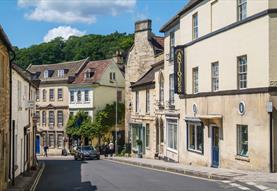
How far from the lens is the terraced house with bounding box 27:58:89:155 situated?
69.4m

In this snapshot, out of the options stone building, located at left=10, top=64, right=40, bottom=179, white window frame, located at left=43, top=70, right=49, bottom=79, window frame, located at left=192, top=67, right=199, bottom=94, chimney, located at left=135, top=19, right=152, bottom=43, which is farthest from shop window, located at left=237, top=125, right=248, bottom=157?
white window frame, located at left=43, top=70, right=49, bottom=79

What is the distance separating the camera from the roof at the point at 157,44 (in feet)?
183

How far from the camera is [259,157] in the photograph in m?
21.0

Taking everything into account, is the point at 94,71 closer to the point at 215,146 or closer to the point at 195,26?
the point at 195,26

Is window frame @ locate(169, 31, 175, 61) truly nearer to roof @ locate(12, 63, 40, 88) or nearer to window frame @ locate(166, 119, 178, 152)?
window frame @ locate(166, 119, 178, 152)

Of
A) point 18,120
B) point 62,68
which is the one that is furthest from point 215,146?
point 62,68

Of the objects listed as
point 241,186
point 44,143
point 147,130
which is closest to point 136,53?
point 147,130

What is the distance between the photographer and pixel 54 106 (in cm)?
7056

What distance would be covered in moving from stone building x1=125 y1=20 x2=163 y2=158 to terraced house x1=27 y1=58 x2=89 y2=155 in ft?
35.7

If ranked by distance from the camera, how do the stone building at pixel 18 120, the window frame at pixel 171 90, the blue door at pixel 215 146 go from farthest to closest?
the window frame at pixel 171 90, the blue door at pixel 215 146, the stone building at pixel 18 120

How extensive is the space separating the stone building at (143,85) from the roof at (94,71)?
5936 mm

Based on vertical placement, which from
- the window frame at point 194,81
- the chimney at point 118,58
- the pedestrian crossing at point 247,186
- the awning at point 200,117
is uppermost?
the chimney at point 118,58

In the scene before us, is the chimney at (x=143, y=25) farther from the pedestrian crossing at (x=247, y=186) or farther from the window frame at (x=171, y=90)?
the pedestrian crossing at (x=247, y=186)

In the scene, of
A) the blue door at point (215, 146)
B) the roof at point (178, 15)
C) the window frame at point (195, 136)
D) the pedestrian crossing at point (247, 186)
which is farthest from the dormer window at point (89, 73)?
the pedestrian crossing at point (247, 186)
